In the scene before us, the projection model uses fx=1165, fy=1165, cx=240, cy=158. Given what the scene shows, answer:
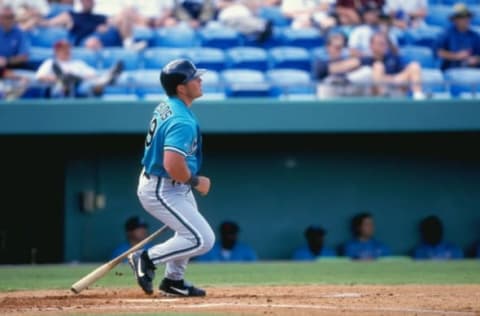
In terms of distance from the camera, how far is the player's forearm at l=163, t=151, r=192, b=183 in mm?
7477

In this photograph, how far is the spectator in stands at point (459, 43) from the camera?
→ 49.8ft

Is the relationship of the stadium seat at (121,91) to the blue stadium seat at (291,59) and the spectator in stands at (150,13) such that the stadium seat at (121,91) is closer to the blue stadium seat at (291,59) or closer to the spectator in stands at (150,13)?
the spectator in stands at (150,13)

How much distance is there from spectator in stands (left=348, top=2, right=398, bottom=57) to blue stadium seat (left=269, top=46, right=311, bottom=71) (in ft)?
1.97

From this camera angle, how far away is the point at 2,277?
10.7m

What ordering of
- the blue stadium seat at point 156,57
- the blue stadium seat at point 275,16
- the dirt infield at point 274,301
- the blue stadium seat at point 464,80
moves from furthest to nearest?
the blue stadium seat at point 275,16, the blue stadium seat at point 464,80, the blue stadium seat at point 156,57, the dirt infield at point 274,301

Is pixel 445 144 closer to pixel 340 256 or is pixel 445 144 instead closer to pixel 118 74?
pixel 340 256

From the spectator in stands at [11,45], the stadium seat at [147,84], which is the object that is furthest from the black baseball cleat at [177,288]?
the spectator in stands at [11,45]

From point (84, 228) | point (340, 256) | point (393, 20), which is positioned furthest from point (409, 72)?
point (84, 228)

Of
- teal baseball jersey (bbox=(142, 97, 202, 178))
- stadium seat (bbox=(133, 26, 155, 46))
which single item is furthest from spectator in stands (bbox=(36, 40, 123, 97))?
teal baseball jersey (bbox=(142, 97, 202, 178))

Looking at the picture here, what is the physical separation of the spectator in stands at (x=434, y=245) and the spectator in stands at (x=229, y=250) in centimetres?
231

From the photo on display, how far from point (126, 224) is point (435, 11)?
549 cm

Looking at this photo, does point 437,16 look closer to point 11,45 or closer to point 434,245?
point 434,245

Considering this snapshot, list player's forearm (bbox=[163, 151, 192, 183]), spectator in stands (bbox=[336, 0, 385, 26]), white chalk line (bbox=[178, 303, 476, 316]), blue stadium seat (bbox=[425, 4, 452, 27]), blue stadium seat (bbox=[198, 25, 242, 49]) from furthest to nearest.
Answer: blue stadium seat (bbox=[425, 4, 452, 27]) < spectator in stands (bbox=[336, 0, 385, 26]) < blue stadium seat (bbox=[198, 25, 242, 49]) < player's forearm (bbox=[163, 151, 192, 183]) < white chalk line (bbox=[178, 303, 476, 316])

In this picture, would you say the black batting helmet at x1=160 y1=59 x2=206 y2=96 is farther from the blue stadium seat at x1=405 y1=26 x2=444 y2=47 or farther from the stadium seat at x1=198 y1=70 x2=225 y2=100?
the blue stadium seat at x1=405 y1=26 x2=444 y2=47
